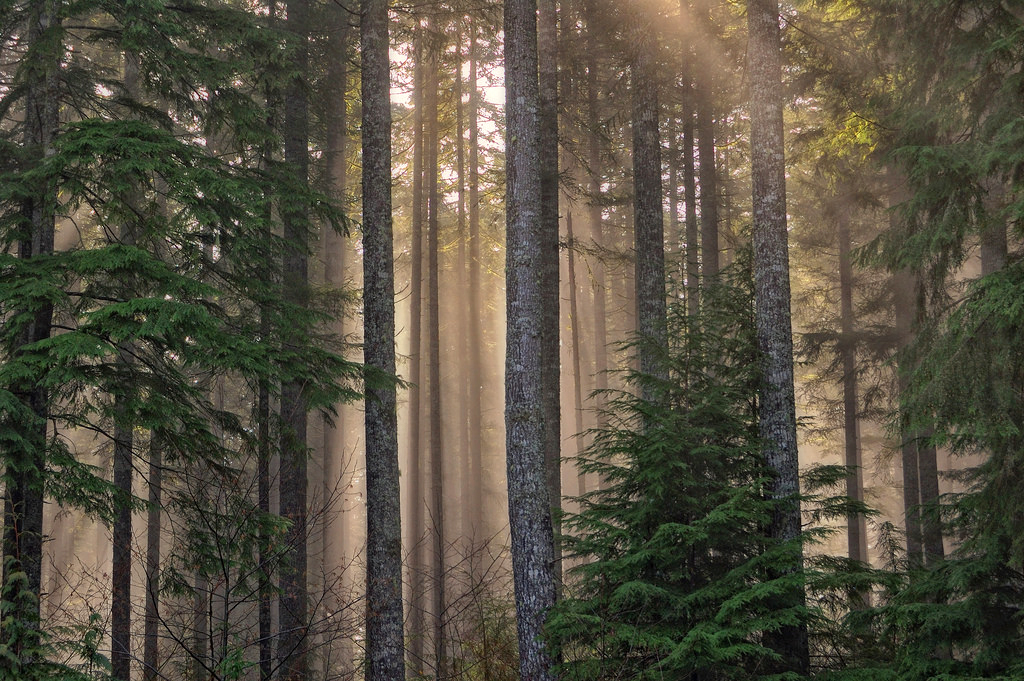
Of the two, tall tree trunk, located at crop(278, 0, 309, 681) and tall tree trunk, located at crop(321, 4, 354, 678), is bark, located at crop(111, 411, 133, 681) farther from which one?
tall tree trunk, located at crop(321, 4, 354, 678)

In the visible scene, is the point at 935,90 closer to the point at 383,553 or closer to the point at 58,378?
the point at 383,553

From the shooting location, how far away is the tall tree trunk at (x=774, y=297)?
875cm

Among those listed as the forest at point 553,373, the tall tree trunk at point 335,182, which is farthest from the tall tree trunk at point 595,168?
the tall tree trunk at point 335,182

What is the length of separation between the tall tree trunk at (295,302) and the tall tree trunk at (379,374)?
1170 mm

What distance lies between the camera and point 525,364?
31.3 ft

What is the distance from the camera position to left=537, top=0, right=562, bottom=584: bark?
45.6 ft

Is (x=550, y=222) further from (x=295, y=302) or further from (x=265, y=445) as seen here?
(x=265, y=445)

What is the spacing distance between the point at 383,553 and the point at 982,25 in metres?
9.98

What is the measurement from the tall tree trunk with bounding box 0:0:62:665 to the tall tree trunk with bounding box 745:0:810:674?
8.01 m

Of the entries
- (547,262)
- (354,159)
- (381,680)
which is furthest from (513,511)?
(354,159)

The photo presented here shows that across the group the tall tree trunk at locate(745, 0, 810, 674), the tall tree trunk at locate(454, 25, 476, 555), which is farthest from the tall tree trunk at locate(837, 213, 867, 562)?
the tall tree trunk at locate(454, 25, 476, 555)

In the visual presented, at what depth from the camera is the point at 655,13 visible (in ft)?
43.8

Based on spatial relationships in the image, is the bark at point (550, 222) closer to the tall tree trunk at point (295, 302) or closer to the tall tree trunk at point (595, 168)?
the tall tree trunk at point (595, 168)

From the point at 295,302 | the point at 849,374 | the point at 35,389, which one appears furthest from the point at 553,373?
the point at 849,374
